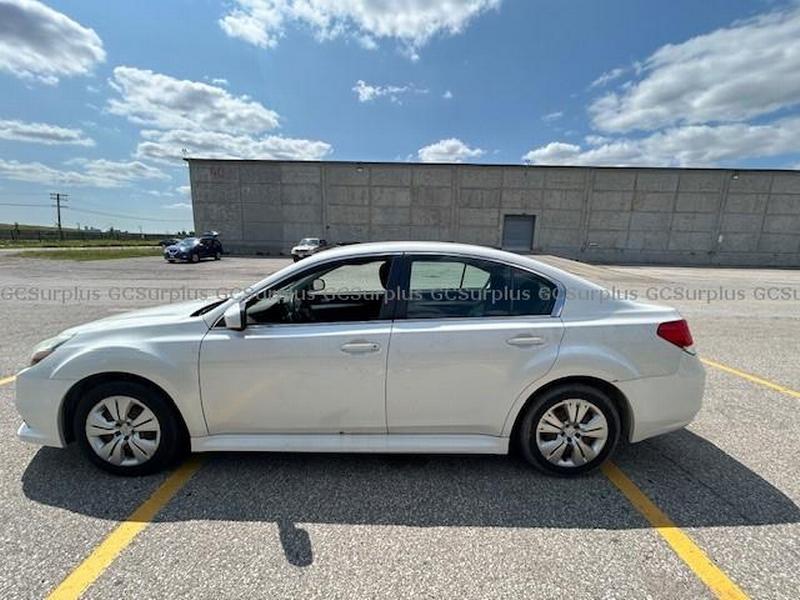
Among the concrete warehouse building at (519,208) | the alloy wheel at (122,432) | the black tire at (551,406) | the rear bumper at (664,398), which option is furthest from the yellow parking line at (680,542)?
the concrete warehouse building at (519,208)

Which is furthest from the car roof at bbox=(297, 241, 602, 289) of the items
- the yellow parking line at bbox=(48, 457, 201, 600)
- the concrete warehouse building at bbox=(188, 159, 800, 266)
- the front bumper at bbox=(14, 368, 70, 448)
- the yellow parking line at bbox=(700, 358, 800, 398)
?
the concrete warehouse building at bbox=(188, 159, 800, 266)

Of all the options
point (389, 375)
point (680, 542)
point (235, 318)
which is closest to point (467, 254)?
point (389, 375)

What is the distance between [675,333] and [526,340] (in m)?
1.09

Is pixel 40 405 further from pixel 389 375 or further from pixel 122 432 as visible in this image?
pixel 389 375

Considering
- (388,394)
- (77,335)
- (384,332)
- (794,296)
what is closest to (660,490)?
(388,394)

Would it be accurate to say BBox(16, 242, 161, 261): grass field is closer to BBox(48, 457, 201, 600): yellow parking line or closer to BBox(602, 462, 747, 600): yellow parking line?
BBox(48, 457, 201, 600): yellow parking line

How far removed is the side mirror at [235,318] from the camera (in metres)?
2.47

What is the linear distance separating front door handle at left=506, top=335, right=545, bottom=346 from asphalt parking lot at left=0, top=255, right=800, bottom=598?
98 centimetres

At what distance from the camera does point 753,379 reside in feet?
15.0

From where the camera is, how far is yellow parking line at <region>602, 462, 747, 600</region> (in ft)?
6.01

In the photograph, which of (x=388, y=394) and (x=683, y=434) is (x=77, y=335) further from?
(x=683, y=434)

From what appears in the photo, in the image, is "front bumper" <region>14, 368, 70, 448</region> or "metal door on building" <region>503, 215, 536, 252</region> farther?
"metal door on building" <region>503, 215, 536, 252</region>

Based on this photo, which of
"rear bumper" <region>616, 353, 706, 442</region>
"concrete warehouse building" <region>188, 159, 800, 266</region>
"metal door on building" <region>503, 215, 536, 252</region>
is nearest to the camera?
"rear bumper" <region>616, 353, 706, 442</region>

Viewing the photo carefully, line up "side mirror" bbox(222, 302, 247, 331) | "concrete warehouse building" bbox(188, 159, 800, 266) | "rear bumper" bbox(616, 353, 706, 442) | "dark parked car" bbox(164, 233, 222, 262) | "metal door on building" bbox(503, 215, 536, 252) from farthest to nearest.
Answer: "metal door on building" bbox(503, 215, 536, 252) < "concrete warehouse building" bbox(188, 159, 800, 266) < "dark parked car" bbox(164, 233, 222, 262) < "rear bumper" bbox(616, 353, 706, 442) < "side mirror" bbox(222, 302, 247, 331)
